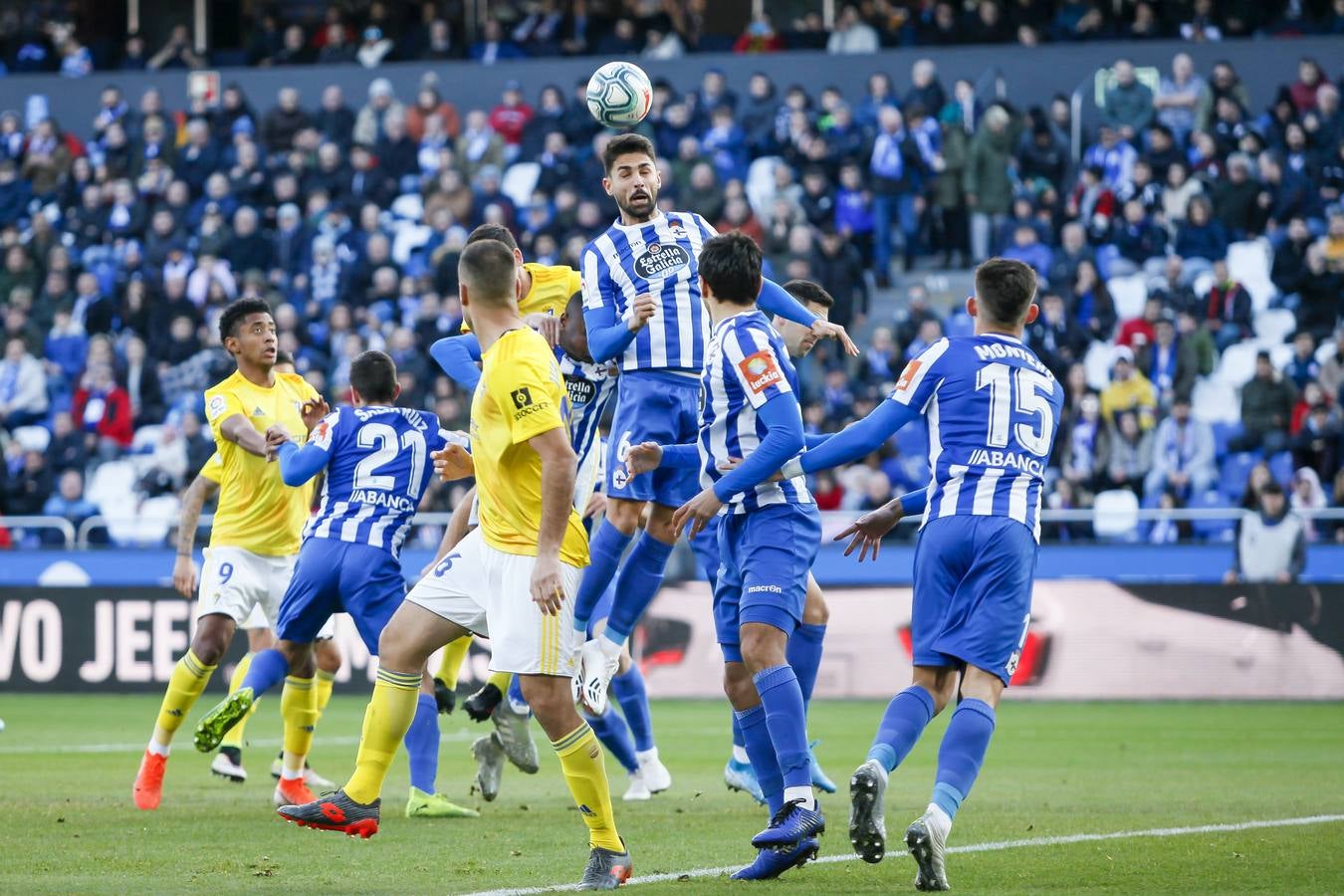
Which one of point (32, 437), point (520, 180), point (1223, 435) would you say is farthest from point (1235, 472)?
point (32, 437)

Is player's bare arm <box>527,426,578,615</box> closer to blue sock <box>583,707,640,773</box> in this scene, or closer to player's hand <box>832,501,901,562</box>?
player's hand <box>832,501,901,562</box>

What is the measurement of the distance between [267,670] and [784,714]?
3468 mm

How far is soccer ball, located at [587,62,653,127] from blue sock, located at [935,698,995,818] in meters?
4.48

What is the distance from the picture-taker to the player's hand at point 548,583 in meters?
6.75

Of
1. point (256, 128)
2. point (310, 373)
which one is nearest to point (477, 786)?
point (310, 373)

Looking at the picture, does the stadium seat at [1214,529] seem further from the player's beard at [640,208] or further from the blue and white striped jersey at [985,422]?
the blue and white striped jersey at [985,422]

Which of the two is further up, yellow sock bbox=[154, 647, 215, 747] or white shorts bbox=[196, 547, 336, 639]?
white shorts bbox=[196, 547, 336, 639]

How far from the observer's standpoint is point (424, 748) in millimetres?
9617

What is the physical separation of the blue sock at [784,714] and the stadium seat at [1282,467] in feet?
42.6

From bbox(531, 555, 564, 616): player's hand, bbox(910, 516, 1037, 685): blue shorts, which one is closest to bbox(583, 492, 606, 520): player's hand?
bbox(910, 516, 1037, 685): blue shorts

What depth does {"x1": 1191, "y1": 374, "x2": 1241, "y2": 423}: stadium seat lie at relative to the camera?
20.4 m

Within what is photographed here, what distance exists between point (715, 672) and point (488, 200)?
842 cm

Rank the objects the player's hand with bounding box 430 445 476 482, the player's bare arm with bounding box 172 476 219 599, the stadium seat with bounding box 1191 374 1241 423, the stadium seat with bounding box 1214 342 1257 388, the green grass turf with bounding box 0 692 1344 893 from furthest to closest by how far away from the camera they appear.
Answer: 1. the stadium seat with bounding box 1214 342 1257 388
2. the stadium seat with bounding box 1191 374 1241 423
3. the player's bare arm with bounding box 172 476 219 599
4. the player's hand with bounding box 430 445 476 482
5. the green grass turf with bounding box 0 692 1344 893

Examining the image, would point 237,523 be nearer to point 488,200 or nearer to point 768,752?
point 768,752
